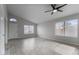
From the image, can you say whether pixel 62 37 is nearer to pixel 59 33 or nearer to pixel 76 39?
pixel 59 33

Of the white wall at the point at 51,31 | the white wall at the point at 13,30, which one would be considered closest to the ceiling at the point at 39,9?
the white wall at the point at 51,31

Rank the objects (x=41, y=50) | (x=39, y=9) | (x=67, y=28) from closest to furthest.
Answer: (x=41, y=50), (x=39, y=9), (x=67, y=28)

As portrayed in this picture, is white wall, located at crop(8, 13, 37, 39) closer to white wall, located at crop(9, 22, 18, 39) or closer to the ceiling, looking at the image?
white wall, located at crop(9, 22, 18, 39)

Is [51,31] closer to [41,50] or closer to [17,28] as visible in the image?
[17,28]

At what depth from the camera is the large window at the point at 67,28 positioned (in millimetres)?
5848

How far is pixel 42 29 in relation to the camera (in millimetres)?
10242

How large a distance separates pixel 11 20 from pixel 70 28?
6.48 meters

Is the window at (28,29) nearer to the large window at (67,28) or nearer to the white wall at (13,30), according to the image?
the white wall at (13,30)

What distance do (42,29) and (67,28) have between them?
419 centimetres

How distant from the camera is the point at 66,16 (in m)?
6.57

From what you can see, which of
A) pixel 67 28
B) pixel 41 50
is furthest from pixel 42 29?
pixel 41 50

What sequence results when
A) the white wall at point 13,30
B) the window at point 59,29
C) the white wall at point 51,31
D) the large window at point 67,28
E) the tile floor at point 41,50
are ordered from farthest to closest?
the white wall at point 13,30 < the window at point 59,29 < the white wall at point 51,31 < the large window at point 67,28 < the tile floor at point 41,50

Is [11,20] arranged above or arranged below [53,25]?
above
